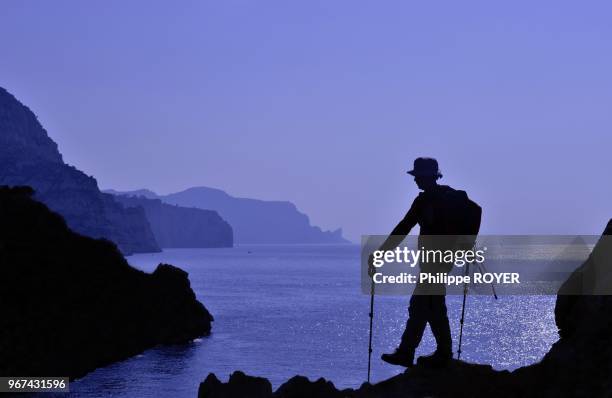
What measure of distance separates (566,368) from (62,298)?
174ft

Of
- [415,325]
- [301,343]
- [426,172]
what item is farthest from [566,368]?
[301,343]

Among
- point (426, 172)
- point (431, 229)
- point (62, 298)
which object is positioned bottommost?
→ point (62, 298)

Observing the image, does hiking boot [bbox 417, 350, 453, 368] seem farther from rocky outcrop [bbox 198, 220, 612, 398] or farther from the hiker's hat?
the hiker's hat

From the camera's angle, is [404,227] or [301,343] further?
[301,343]

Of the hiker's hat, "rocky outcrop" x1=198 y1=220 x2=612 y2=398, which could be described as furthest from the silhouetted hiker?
"rocky outcrop" x1=198 y1=220 x2=612 y2=398

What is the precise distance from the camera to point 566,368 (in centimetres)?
927

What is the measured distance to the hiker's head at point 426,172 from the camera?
996 centimetres

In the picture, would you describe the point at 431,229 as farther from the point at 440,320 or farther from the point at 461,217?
the point at 440,320

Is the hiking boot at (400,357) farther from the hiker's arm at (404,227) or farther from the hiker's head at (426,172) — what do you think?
the hiker's head at (426,172)

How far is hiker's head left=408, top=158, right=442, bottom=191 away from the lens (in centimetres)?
996

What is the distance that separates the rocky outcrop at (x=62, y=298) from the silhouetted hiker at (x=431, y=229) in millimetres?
42771

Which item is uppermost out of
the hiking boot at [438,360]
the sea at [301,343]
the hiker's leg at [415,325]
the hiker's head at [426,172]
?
the hiker's head at [426,172]

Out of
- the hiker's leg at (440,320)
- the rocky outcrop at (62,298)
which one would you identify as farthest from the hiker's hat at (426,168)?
the rocky outcrop at (62,298)

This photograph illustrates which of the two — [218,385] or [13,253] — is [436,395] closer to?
[218,385]
